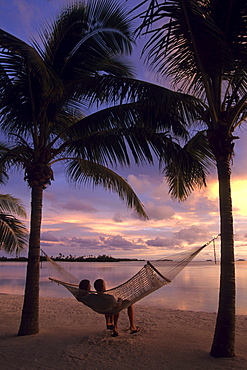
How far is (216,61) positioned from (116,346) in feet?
10.4

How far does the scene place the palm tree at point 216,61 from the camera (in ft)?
9.27

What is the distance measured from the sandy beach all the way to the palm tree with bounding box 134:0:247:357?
1.03ft

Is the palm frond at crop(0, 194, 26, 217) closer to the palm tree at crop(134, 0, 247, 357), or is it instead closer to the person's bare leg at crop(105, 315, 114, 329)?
the person's bare leg at crop(105, 315, 114, 329)

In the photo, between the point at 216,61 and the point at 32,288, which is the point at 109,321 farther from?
the point at 216,61

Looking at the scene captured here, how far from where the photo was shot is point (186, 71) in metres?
3.53

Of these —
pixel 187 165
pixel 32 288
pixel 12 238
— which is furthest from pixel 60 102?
pixel 12 238

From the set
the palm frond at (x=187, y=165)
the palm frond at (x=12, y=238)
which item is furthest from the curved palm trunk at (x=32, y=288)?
the palm frond at (x=12, y=238)

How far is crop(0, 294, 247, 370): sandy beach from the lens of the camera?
9.77 feet

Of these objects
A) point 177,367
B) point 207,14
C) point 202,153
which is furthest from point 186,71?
point 177,367

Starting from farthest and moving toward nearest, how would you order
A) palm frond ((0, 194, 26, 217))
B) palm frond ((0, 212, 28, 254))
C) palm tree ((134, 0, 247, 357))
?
palm frond ((0, 194, 26, 217)) → palm frond ((0, 212, 28, 254)) → palm tree ((134, 0, 247, 357))

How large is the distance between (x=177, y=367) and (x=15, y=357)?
162 cm

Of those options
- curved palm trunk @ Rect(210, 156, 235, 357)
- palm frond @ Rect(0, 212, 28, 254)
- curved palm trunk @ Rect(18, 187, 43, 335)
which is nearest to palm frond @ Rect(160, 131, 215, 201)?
curved palm trunk @ Rect(210, 156, 235, 357)

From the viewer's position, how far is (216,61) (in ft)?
10.0

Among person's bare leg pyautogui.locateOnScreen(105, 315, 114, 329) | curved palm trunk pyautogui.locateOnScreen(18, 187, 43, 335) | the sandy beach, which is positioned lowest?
the sandy beach
